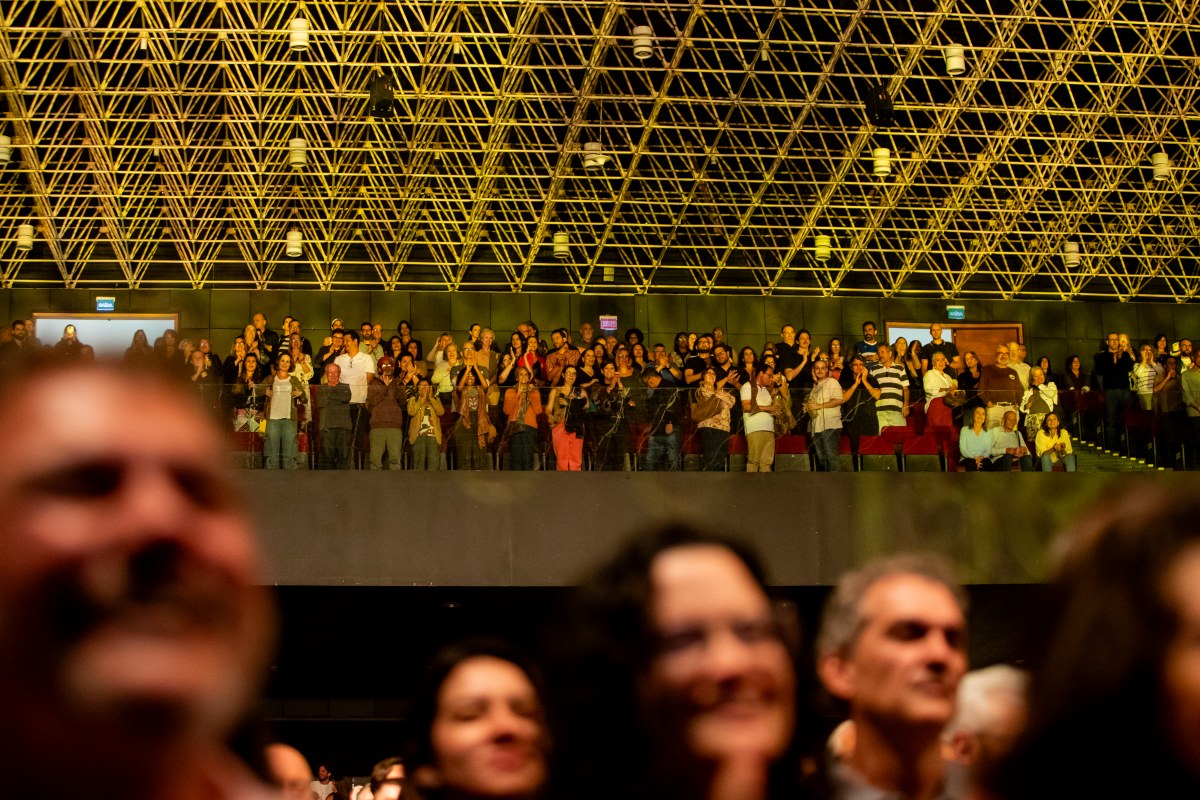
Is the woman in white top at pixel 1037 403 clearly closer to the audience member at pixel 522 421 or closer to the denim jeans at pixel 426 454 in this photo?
the audience member at pixel 522 421

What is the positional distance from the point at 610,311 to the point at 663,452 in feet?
43.1

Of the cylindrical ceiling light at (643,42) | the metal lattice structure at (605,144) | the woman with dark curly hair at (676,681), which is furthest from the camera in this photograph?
the metal lattice structure at (605,144)

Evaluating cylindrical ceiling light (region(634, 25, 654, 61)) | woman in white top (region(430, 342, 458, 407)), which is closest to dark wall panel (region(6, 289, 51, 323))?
cylindrical ceiling light (region(634, 25, 654, 61))

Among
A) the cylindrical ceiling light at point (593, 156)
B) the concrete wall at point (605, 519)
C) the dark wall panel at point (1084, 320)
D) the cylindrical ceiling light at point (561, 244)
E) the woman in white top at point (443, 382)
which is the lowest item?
the concrete wall at point (605, 519)

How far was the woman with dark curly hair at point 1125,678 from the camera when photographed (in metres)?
1.64

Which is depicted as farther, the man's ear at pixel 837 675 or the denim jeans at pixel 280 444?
the denim jeans at pixel 280 444

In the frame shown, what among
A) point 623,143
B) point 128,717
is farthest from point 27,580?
point 623,143

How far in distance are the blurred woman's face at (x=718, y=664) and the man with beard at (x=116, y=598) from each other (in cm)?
110

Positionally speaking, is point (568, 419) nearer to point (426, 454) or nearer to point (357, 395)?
point (426, 454)

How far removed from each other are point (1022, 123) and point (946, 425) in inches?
361

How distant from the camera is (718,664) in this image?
7.25 feet

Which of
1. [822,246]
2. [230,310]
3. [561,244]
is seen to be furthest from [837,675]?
[230,310]

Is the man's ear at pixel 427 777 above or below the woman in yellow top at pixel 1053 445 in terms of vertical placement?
below

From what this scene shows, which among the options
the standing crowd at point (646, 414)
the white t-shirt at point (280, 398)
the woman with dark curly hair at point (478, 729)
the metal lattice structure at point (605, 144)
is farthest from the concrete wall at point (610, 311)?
the woman with dark curly hair at point (478, 729)
